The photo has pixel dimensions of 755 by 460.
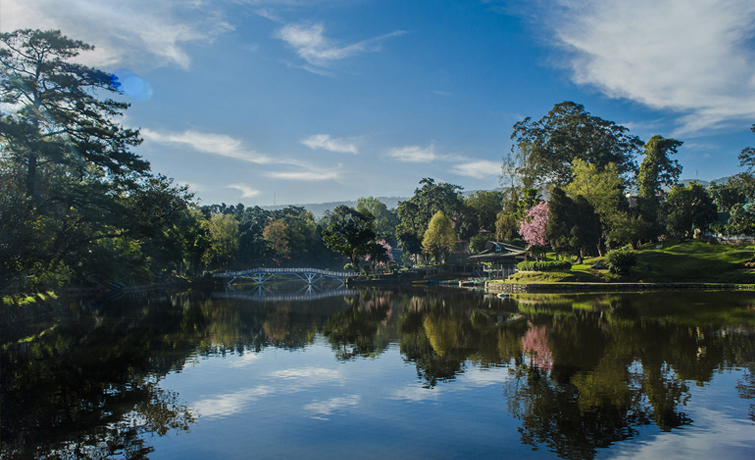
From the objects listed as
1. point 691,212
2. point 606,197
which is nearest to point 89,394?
point 606,197

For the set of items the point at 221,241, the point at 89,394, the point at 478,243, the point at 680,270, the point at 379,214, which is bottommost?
the point at 89,394

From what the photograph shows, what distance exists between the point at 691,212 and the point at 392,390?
56209 mm

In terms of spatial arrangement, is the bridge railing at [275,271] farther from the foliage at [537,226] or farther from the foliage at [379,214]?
the foliage at [379,214]

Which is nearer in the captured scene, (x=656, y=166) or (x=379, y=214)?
(x=656, y=166)

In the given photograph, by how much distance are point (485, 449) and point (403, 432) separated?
188 centimetres

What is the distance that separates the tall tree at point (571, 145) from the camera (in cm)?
6956

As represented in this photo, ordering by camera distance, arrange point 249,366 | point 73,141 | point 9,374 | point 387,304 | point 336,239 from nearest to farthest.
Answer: point 9,374, point 249,366, point 73,141, point 387,304, point 336,239

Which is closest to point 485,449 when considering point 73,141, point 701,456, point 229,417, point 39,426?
point 701,456

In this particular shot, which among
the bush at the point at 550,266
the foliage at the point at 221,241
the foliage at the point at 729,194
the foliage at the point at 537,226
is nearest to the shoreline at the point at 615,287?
the bush at the point at 550,266

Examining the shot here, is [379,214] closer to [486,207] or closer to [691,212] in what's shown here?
Answer: [486,207]

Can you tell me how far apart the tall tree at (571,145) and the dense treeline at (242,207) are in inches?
7.1

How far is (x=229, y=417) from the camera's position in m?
12.2

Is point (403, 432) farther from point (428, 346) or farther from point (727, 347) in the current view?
point (727, 347)

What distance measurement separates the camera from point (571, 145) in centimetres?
6944
